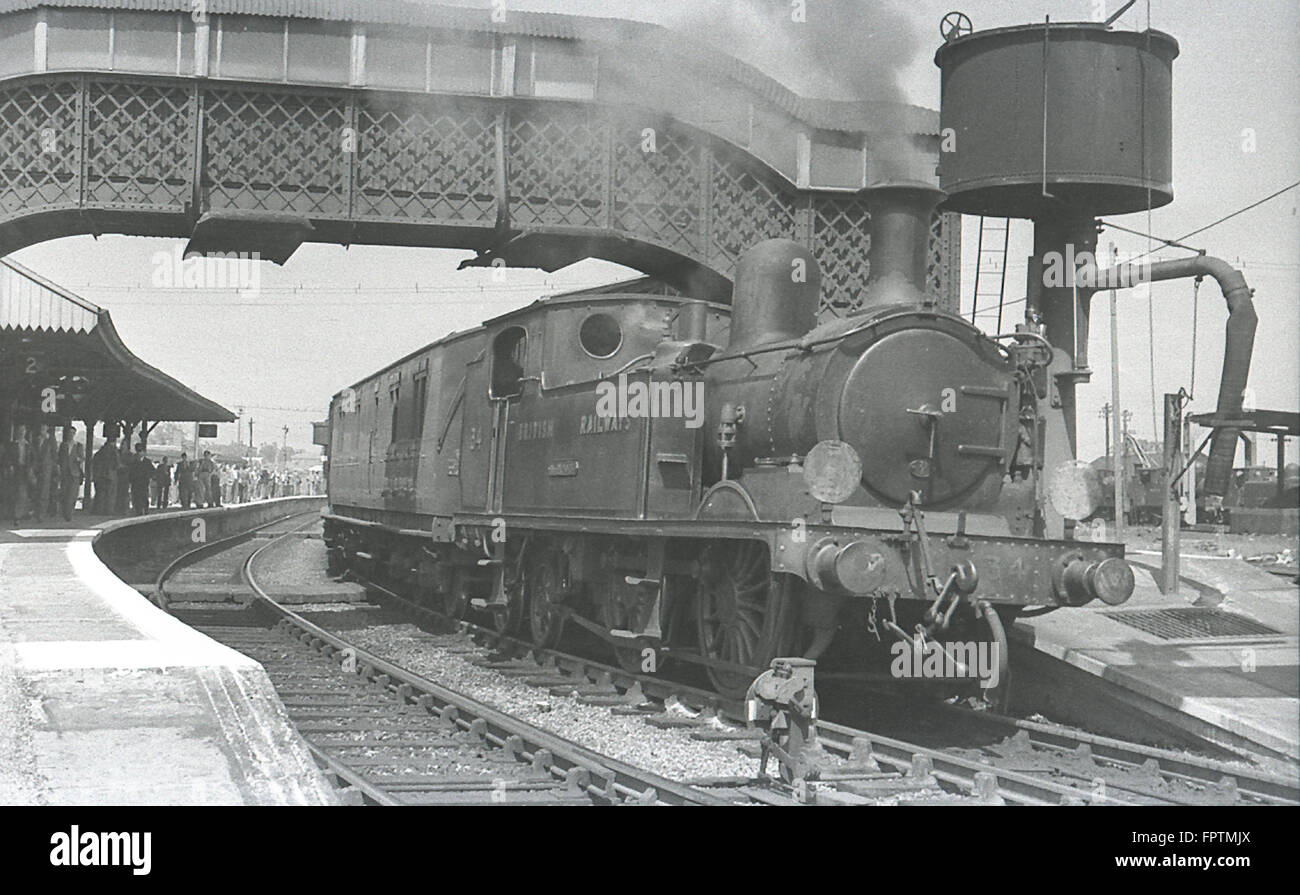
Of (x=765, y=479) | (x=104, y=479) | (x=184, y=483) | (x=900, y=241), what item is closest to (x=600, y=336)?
(x=765, y=479)

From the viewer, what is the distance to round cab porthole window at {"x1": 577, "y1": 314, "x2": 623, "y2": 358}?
34.2 feet

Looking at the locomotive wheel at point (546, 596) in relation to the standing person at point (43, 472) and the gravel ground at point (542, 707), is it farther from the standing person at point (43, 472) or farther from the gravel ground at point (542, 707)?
the standing person at point (43, 472)

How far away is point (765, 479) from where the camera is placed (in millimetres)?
8125

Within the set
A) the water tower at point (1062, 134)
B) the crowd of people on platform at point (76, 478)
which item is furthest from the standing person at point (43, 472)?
the water tower at point (1062, 134)

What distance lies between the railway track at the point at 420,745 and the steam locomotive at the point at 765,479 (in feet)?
5.04

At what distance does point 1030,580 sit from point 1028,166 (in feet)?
13.8

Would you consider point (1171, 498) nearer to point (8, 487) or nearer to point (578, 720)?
point (578, 720)

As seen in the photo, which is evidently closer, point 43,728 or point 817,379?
point 43,728

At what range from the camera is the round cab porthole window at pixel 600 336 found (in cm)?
1042

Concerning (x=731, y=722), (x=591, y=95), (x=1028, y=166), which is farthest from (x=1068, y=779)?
(x=591, y=95)

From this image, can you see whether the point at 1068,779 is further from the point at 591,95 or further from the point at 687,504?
the point at 591,95

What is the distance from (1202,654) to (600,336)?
5.25 meters

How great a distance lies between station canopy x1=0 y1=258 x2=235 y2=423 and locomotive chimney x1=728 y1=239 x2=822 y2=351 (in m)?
10.3
